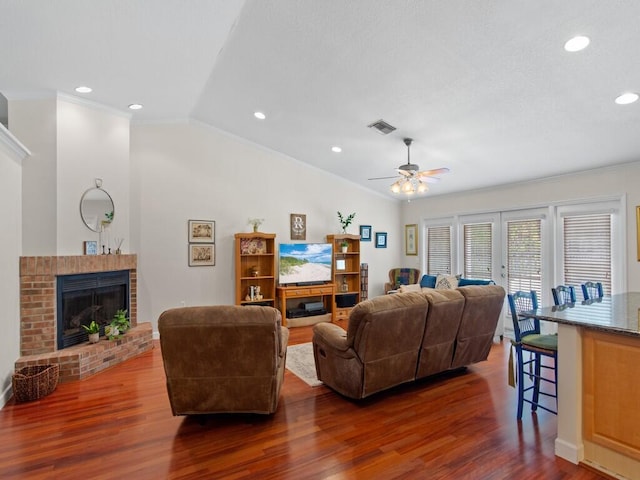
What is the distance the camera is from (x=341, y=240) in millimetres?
7035

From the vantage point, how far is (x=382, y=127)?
4469 millimetres

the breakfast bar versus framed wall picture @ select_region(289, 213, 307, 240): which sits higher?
framed wall picture @ select_region(289, 213, 307, 240)

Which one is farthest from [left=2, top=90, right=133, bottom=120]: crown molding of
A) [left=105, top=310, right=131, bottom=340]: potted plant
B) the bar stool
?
the bar stool

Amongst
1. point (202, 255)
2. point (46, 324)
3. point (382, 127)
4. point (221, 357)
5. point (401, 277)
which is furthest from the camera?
point (401, 277)

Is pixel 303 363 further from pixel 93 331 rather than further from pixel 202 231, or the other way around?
pixel 202 231

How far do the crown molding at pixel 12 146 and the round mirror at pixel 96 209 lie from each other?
2.30 feet

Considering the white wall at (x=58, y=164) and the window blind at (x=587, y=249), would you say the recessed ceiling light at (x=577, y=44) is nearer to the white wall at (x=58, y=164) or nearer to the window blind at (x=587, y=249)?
the window blind at (x=587, y=249)

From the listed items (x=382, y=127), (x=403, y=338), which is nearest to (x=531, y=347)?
(x=403, y=338)

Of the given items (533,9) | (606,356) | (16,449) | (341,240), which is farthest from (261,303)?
(533,9)

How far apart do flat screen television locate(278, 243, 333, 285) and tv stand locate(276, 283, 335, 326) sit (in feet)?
0.43

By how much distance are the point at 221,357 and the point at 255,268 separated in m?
3.68

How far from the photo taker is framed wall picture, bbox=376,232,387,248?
7.78 metres

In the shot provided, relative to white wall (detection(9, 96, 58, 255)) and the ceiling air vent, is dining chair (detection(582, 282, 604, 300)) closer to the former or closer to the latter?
the ceiling air vent

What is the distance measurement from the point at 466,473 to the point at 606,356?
114 cm
